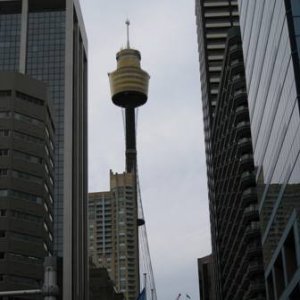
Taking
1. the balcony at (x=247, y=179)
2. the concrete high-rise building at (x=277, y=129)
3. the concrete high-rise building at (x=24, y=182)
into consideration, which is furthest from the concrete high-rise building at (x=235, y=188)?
the concrete high-rise building at (x=277, y=129)

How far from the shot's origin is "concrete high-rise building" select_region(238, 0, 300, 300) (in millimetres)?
69562

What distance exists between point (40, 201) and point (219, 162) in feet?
203

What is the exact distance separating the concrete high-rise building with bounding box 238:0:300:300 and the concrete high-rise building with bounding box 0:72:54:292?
138 feet

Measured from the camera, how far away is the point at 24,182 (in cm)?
12331

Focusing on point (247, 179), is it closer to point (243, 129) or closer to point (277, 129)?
point (243, 129)

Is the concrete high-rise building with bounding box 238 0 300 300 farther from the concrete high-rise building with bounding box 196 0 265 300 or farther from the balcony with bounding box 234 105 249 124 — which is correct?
the balcony with bounding box 234 105 249 124

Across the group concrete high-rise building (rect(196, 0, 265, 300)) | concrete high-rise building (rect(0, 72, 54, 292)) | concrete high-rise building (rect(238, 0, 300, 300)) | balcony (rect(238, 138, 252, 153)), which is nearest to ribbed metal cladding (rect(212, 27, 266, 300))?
concrete high-rise building (rect(196, 0, 265, 300))

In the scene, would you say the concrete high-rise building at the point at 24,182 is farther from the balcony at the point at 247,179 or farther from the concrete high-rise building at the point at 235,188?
the concrete high-rise building at the point at 235,188

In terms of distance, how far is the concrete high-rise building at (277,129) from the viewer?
6956 cm

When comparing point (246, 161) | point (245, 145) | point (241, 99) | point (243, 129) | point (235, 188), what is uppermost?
point (241, 99)

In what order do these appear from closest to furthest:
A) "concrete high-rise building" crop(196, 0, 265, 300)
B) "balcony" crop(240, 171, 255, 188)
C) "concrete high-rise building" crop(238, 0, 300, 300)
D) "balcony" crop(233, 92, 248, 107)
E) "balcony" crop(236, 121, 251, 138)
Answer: "concrete high-rise building" crop(238, 0, 300, 300)
"concrete high-rise building" crop(196, 0, 265, 300)
"balcony" crop(240, 171, 255, 188)
"balcony" crop(236, 121, 251, 138)
"balcony" crop(233, 92, 248, 107)

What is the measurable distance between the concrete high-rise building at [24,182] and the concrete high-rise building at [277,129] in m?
41.9

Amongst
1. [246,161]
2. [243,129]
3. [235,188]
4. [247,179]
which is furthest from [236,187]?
[243,129]

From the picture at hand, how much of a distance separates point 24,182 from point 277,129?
185 feet
